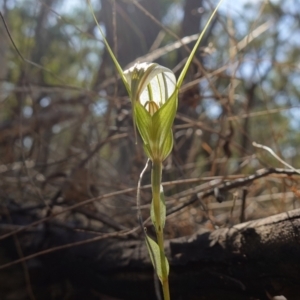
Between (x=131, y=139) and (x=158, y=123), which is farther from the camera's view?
(x=131, y=139)

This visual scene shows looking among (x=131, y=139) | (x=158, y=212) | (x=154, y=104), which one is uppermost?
(x=131, y=139)

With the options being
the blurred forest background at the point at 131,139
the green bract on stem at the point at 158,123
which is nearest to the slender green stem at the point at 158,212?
the green bract on stem at the point at 158,123

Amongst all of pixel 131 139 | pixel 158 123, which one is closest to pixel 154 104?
pixel 158 123

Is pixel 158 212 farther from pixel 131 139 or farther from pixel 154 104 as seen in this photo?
pixel 131 139

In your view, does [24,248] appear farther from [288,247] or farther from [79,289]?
[288,247]

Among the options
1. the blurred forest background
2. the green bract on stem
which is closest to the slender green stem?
the green bract on stem

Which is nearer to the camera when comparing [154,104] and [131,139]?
[154,104]

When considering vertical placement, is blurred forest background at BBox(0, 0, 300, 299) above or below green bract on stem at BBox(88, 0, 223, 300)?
above

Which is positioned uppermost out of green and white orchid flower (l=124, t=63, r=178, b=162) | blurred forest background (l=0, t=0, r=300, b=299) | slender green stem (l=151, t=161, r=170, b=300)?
blurred forest background (l=0, t=0, r=300, b=299)

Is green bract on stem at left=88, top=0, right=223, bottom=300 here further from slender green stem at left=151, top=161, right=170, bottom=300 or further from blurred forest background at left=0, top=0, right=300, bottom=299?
blurred forest background at left=0, top=0, right=300, bottom=299

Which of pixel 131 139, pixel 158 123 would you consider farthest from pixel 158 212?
pixel 131 139

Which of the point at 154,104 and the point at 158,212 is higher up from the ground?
the point at 154,104
